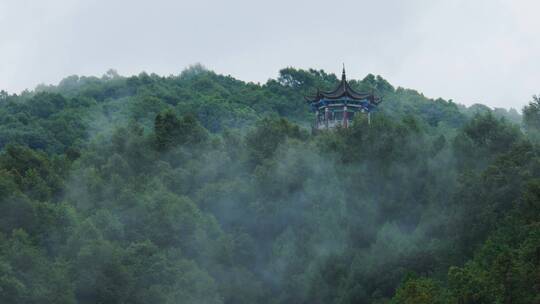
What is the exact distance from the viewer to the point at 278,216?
104 ft

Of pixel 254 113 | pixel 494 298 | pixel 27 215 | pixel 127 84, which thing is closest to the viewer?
pixel 494 298

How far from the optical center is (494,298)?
21688mm

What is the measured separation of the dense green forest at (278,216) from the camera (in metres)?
25.6

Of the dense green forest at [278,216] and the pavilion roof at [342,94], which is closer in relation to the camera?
the dense green forest at [278,216]

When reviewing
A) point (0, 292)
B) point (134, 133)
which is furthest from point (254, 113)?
point (0, 292)

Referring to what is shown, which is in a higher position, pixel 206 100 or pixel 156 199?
pixel 206 100

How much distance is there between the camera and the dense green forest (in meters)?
25.6

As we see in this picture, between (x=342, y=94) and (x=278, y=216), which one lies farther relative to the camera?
(x=342, y=94)

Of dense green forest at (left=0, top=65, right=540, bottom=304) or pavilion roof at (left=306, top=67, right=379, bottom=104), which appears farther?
pavilion roof at (left=306, top=67, right=379, bottom=104)

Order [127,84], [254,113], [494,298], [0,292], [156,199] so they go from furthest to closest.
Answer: [127,84] < [254,113] < [156,199] < [0,292] < [494,298]

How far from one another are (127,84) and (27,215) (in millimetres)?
28214

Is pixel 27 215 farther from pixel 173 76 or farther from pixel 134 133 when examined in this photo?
pixel 173 76

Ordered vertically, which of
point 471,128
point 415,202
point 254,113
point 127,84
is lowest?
point 415,202

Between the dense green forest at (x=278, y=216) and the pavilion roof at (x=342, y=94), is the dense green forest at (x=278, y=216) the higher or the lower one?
the lower one
